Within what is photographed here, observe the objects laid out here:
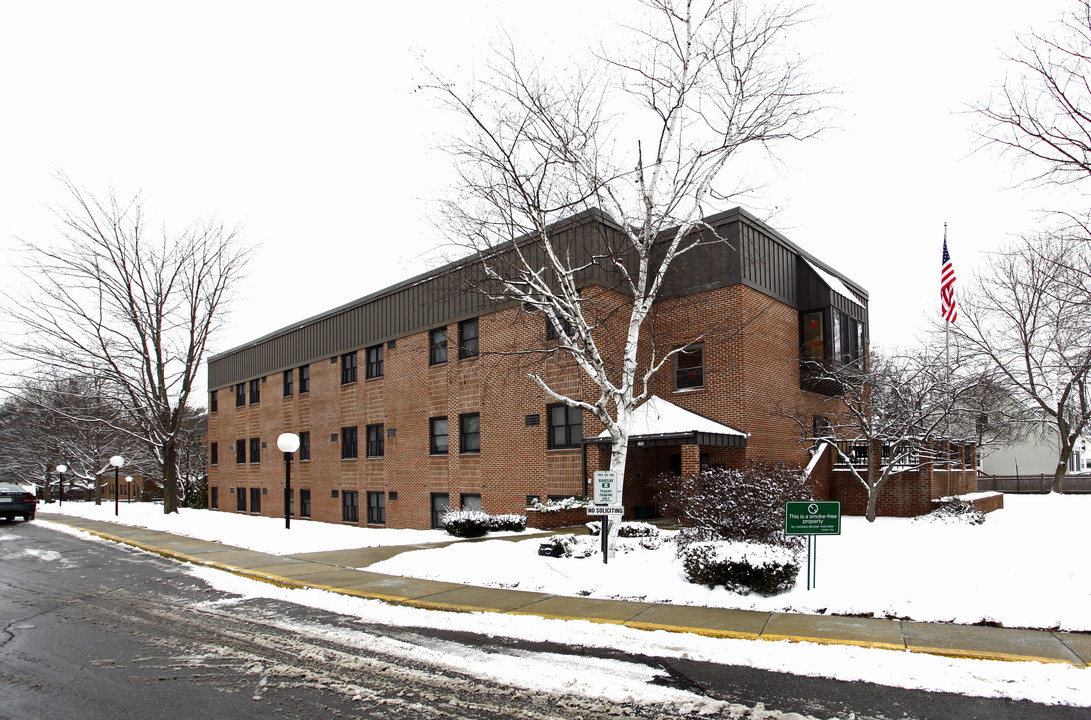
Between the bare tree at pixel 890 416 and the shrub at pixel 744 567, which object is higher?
the bare tree at pixel 890 416

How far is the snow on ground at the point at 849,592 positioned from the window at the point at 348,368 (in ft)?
49.4

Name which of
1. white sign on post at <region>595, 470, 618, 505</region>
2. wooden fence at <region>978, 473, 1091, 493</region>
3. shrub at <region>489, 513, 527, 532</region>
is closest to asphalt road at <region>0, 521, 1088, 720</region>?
white sign on post at <region>595, 470, 618, 505</region>

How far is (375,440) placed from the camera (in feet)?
97.3

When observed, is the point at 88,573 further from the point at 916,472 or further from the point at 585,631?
the point at 916,472

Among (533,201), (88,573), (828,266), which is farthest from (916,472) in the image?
(88,573)

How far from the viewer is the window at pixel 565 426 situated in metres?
20.7

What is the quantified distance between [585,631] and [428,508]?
62.2 feet

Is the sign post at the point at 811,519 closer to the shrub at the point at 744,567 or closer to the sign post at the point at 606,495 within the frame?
the shrub at the point at 744,567

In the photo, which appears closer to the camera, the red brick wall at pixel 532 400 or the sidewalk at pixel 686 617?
the sidewalk at pixel 686 617

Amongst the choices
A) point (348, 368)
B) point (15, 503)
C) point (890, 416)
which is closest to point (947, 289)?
point (890, 416)

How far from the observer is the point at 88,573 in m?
13.5

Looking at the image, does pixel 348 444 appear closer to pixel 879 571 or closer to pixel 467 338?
pixel 467 338

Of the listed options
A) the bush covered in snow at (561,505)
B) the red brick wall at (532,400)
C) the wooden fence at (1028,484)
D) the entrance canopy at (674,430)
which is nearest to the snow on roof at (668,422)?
the entrance canopy at (674,430)

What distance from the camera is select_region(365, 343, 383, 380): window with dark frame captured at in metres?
29.7
